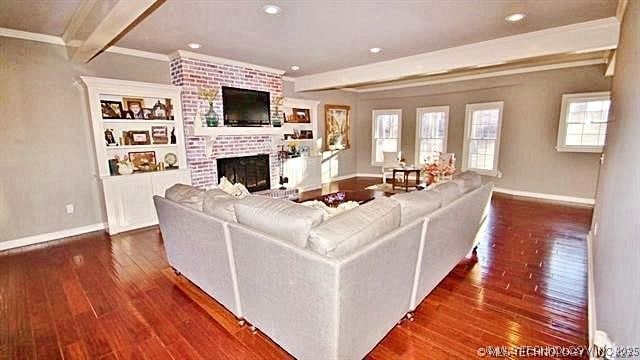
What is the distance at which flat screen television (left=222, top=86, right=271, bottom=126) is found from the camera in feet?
17.0

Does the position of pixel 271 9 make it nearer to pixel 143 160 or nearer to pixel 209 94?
pixel 209 94

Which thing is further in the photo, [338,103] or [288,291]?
[338,103]

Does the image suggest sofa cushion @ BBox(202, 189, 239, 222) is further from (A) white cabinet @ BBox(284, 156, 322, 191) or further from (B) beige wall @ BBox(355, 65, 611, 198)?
(B) beige wall @ BBox(355, 65, 611, 198)

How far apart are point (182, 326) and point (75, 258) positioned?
2191mm

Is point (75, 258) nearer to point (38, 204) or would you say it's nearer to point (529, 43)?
point (38, 204)

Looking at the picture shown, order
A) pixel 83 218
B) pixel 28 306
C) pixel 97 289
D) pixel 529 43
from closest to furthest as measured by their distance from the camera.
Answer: pixel 28 306 < pixel 97 289 < pixel 529 43 < pixel 83 218

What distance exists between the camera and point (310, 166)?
23.0 feet

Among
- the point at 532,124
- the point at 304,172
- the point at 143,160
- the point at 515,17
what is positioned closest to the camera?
Result: the point at 515,17

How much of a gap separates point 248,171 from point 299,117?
7.04 feet

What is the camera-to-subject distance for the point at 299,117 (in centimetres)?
713

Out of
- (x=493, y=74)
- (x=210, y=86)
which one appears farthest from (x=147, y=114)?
(x=493, y=74)

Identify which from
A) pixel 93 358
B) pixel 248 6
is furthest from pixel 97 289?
pixel 248 6

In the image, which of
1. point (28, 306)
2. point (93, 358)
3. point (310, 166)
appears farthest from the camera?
point (310, 166)

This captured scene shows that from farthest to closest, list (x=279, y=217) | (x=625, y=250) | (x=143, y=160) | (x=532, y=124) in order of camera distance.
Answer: (x=532, y=124), (x=143, y=160), (x=279, y=217), (x=625, y=250)
